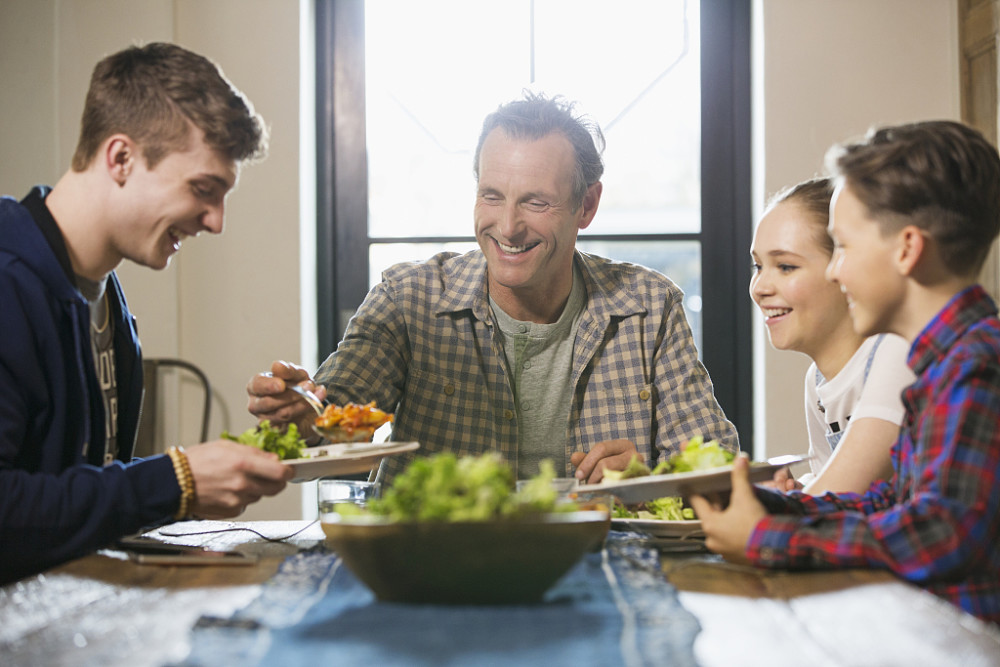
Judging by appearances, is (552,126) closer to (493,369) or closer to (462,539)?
(493,369)

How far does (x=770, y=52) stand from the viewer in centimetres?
315

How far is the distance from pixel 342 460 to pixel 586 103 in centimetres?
231

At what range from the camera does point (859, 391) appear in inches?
70.9

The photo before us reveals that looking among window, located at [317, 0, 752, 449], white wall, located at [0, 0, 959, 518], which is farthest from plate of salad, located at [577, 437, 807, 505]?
window, located at [317, 0, 752, 449]

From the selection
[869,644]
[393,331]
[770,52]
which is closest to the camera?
[869,644]

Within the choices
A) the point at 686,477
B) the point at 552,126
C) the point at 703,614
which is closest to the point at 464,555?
the point at 703,614

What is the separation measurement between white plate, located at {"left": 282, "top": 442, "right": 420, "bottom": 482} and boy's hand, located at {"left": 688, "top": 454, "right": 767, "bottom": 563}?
1.60ft

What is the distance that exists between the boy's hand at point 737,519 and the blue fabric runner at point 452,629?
0.11 meters

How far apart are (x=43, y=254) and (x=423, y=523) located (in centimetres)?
86

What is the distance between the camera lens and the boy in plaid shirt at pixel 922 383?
1047mm

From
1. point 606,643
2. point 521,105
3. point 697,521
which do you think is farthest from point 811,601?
point 521,105

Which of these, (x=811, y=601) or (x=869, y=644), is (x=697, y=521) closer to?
(x=811, y=601)

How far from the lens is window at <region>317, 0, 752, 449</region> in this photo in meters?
3.36

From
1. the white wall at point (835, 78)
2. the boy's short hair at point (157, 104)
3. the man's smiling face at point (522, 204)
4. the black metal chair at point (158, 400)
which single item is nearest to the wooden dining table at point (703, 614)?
the boy's short hair at point (157, 104)
